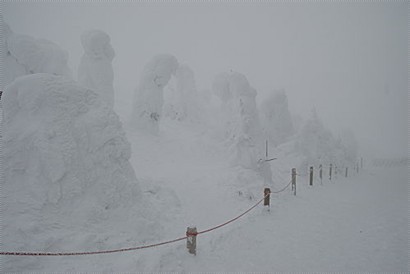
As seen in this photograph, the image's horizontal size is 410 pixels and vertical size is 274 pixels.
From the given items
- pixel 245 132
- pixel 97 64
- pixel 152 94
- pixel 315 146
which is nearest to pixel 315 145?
pixel 315 146

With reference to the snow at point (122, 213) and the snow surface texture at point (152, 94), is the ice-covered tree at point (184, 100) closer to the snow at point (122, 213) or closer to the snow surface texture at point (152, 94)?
the snow surface texture at point (152, 94)

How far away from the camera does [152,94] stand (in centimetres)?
2453

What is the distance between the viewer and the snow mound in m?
4.84

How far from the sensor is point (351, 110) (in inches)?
5630

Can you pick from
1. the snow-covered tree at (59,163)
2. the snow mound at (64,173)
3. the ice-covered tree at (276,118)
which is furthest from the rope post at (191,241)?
the ice-covered tree at (276,118)

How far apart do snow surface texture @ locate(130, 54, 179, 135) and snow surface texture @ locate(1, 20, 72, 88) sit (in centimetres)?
746

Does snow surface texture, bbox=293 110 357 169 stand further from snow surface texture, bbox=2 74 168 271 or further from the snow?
snow surface texture, bbox=2 74 168 271

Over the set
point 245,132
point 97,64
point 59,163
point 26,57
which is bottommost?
point 59,163

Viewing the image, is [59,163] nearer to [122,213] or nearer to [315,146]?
[122,213]

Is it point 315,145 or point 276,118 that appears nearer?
point 315,145

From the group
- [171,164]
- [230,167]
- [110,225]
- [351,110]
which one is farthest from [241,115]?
[351,110]

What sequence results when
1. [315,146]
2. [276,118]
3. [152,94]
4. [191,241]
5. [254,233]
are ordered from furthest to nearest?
[276,118], [315,146], [152,94], [254,233], [191,241]

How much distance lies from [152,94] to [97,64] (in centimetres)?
568

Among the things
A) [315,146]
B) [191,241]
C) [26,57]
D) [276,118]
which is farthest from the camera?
[276,118]
